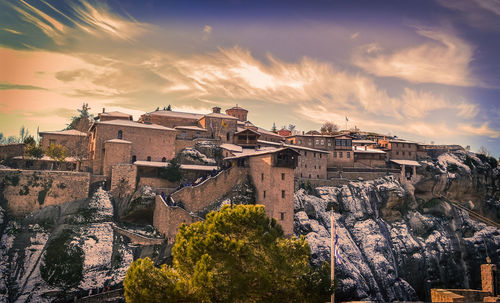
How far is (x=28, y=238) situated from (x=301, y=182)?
36650 millimetres

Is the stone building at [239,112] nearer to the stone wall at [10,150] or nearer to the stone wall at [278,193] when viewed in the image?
the stone wall at [278,193]

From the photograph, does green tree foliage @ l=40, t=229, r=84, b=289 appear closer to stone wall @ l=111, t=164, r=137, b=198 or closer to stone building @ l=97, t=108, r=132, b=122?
stone wall @ l=111, t=164, r=137, b=198

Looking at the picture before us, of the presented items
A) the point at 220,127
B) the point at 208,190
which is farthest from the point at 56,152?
the point at 220,127

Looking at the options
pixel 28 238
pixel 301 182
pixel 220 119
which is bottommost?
pixel 28 238

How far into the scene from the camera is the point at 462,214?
217 ft

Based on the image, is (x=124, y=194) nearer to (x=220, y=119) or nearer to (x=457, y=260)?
(x=220, y=119)

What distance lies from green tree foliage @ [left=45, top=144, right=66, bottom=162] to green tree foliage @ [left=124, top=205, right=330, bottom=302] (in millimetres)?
31809

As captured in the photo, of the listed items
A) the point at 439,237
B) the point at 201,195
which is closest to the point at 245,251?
the point at 201,195

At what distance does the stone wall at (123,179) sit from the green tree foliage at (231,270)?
23538 millimetres

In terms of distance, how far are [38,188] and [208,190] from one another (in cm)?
1961

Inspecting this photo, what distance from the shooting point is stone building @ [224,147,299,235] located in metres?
44.4

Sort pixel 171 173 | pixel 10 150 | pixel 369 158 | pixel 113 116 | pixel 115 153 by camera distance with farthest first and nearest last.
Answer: pixel 369 158 < pixel 113 116 < pixel 10 150 < pixel 171 173 < pixel 115 153

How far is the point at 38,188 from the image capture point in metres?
43.0

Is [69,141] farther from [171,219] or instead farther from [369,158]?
[369,158]
